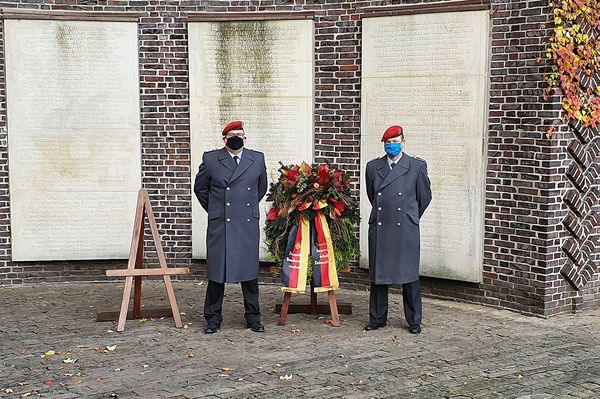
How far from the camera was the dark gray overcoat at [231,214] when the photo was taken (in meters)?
7.70

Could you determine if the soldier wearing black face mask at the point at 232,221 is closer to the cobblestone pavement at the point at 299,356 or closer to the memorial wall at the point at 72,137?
the cobblestone pavement at the point at 299,356

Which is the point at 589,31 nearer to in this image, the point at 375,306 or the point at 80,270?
the point at 375,306

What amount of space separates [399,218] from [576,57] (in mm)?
2363

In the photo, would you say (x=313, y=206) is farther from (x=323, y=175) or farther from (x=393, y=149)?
(x=393, y=149)

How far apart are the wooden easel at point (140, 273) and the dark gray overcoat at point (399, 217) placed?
6.14 feet

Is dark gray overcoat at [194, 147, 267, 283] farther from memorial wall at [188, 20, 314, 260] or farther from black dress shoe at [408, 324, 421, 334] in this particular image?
memorial wall at [188, 20, 314, 260]

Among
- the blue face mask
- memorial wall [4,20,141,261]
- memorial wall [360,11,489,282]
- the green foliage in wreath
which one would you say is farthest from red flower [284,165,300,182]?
memorial wall [4,20,141,261]

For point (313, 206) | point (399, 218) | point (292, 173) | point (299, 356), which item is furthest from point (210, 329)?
point (399, 218)

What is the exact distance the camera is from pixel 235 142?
304 inches

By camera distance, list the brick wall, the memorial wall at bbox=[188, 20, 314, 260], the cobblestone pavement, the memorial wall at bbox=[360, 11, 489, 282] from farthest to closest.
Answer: the memorial wall at bbox=[188, 20, 314, 260], the memorial wall at bbox=[360, 11, 489, 282], the brick wall, the cobblestone pavement

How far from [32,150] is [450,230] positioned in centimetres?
487

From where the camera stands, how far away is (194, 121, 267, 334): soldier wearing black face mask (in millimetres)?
7699

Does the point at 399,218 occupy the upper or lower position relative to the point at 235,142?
lower

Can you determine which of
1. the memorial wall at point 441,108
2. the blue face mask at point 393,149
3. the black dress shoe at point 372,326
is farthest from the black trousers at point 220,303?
the memorial wall at point 441,108
